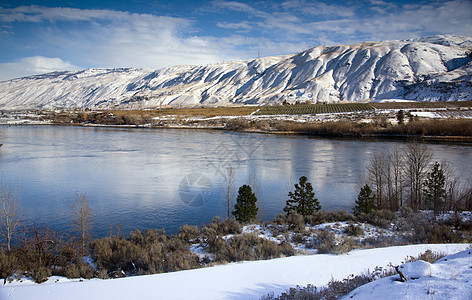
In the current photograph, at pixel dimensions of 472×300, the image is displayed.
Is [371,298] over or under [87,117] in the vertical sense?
under

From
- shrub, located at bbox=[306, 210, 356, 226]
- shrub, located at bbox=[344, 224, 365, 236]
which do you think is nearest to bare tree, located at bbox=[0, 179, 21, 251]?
shrub, located at bbox=[306, 210, 356, 226]

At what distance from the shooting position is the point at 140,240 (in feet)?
27.5

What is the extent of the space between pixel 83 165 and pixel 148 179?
23.0 ft

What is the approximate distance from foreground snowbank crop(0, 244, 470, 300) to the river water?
5.23 meters

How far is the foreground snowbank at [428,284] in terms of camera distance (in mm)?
3108

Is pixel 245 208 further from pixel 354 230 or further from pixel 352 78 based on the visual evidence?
pixel 352 78

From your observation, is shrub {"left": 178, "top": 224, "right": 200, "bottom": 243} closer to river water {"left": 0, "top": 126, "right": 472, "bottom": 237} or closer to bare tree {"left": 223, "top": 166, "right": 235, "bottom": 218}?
river water {"left": 0, "top": 126, "right": 472, "bottom": 237}

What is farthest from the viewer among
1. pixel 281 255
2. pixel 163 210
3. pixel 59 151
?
pixel 59 151

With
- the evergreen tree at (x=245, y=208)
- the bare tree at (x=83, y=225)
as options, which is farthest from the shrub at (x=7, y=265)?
the evergreen tree at (x=245, y=208)

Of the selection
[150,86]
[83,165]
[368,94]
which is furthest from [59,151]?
[150,86]

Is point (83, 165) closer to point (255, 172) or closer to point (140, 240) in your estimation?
point (255, 172)

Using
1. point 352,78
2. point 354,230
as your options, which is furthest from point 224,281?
point 352,78

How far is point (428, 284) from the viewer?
3271mm

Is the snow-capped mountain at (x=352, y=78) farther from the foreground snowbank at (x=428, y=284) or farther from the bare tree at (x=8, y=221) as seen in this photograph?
the bare tree at (x=8, y=221)
